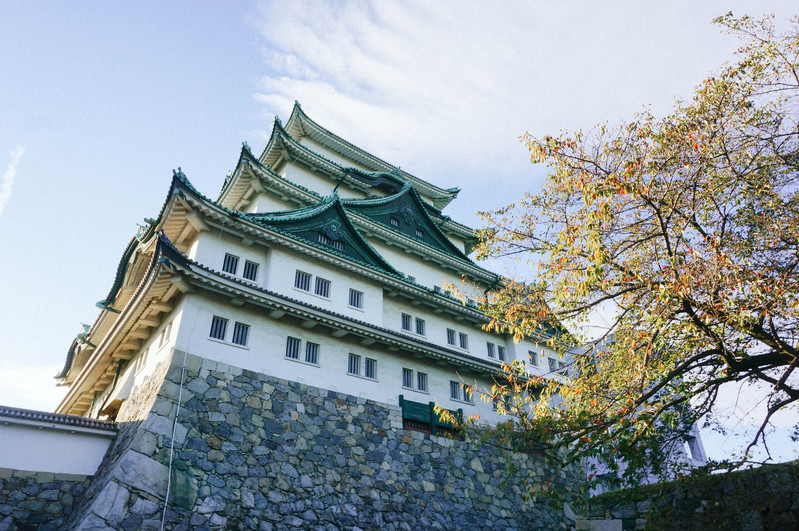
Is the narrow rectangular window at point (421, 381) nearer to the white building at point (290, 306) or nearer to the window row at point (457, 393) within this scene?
the white building at point (290, 306)

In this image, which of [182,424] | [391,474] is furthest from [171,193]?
[391,474]

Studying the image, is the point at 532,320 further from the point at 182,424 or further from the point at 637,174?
the point at 182,424

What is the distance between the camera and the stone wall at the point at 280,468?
11758 mm

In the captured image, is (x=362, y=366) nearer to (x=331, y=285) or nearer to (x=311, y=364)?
(x=311, y=364)

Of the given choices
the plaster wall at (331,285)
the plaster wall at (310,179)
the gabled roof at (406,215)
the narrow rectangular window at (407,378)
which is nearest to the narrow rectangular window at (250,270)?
the plaster wall at (331,285)

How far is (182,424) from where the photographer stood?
42.4 feet

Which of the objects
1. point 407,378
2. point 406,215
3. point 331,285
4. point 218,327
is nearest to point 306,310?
point 218,327

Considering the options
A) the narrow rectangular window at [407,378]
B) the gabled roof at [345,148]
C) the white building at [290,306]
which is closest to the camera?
the white building at [290,306]

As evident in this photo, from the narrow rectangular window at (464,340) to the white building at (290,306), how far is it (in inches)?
3.5

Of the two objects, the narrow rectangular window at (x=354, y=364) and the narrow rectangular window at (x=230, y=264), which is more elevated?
the narrow rectangular window at (x=230, y=264)

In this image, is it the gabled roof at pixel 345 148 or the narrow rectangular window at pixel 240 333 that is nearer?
the narrow rectangular window at pixel 240 333

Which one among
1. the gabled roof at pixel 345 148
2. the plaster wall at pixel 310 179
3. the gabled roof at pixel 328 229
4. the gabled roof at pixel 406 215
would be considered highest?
the gabled roof at pixel 345 148

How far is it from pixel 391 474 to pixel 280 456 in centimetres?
379

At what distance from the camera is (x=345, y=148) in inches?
1201
